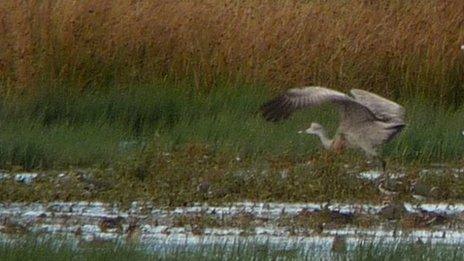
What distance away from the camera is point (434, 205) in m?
8.77

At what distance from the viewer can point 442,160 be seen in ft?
34.7

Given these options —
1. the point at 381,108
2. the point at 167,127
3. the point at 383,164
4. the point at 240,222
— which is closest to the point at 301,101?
the point at 381,108

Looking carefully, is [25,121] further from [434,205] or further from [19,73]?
[434,205]

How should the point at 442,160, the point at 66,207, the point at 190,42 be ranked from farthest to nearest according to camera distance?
the point at 190,42 → the point at 442,160 → the point at 66,207

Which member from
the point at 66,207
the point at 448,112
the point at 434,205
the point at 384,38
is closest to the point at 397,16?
the point at 384,38

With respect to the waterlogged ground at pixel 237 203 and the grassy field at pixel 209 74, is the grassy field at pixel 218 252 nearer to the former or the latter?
the waterlogged ground at pixel 237 203

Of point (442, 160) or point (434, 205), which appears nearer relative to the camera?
point (434, 205)

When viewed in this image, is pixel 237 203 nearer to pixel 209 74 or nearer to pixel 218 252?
pixel 218 252

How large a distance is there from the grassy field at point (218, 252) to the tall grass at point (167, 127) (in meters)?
3.47

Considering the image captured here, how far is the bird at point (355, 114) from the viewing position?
8.54 metres

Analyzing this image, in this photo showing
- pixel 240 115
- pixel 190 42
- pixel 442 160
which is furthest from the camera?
pixel 190 42

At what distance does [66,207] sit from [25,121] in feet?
8.91

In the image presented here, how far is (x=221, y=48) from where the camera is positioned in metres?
12.6

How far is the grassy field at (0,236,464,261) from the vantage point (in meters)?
6.04
